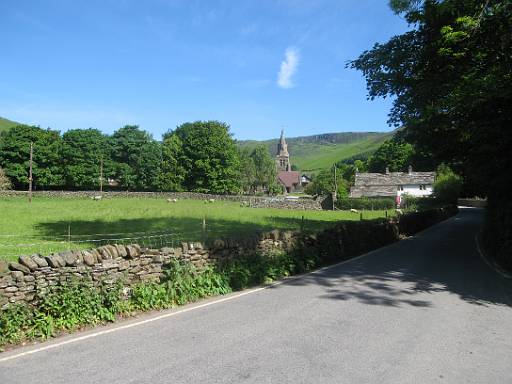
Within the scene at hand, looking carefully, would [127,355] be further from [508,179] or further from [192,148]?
[192,148]

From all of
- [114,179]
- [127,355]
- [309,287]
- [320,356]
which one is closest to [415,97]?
[309,287]


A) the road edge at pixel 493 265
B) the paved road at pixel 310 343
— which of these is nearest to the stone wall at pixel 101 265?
the paved road at pixel 310 343

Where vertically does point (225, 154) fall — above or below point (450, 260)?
above

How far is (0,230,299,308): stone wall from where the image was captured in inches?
265

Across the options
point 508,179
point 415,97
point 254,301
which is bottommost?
point 254,301

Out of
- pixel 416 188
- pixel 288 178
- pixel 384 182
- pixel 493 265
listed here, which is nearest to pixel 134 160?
pixel 384 182

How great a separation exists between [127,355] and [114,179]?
245 ft

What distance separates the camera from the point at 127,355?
5.79 metres

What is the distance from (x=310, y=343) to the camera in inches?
246

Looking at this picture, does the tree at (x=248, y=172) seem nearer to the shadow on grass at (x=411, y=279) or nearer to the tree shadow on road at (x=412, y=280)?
the shadow on grass at (x=411, y=279)

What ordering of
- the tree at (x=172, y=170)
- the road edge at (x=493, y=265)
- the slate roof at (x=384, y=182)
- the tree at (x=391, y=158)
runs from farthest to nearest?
the tree at (x=391, y=158) < the slate roof at (x=384, y=182) < the tree at (x=172, y=170) < the road edge at (x=493, y=265)

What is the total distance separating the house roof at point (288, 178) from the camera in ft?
480

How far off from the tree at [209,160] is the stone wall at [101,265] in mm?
58121

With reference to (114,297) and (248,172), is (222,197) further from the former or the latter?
(114,297)
